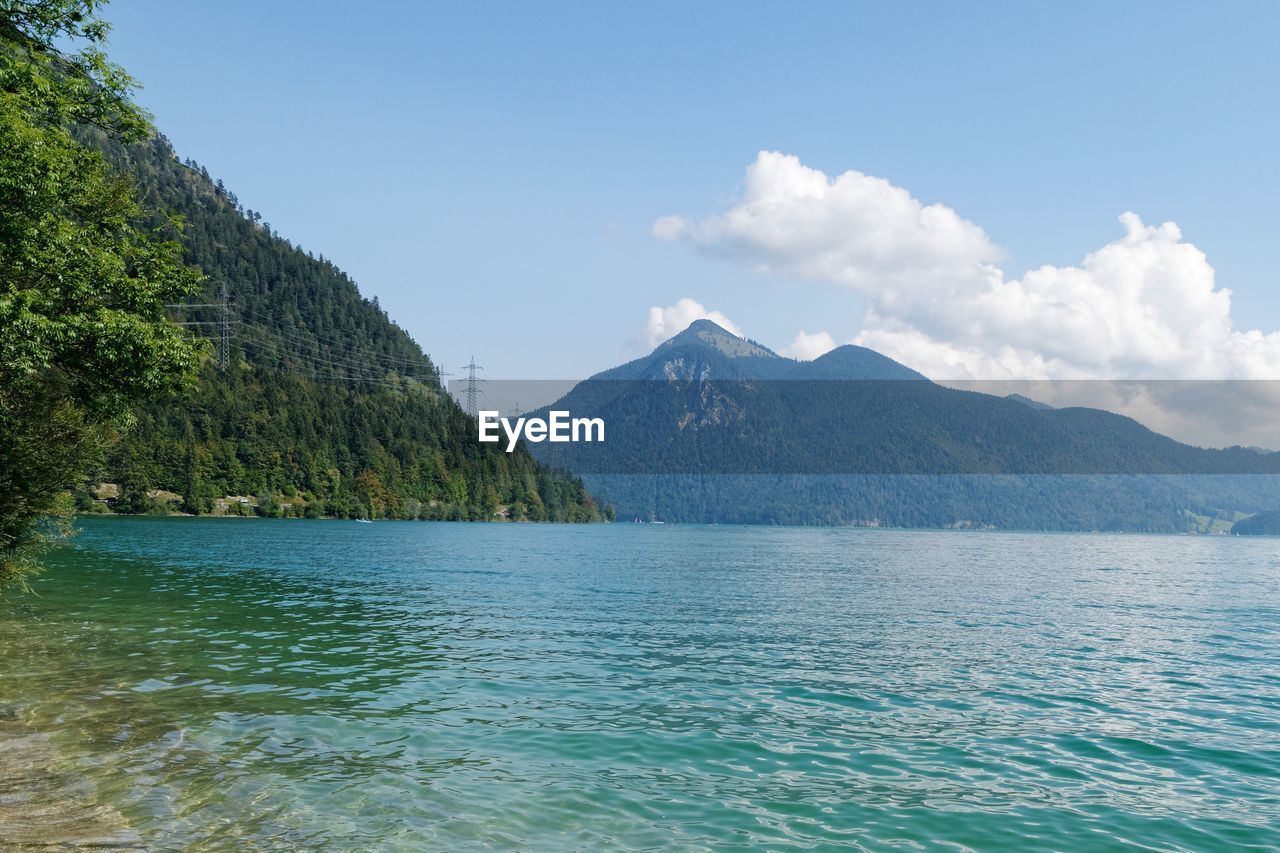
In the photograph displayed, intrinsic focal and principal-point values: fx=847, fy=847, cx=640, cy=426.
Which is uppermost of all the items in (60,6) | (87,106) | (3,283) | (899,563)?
(60,6)

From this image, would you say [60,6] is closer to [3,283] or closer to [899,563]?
[3,283]

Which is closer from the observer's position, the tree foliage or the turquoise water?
the turquoise water

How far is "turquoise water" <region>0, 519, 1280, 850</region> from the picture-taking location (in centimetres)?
1597

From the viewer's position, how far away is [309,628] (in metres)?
40.7

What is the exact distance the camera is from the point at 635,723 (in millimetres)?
23562

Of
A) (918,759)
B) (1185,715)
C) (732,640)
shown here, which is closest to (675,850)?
(918,759)

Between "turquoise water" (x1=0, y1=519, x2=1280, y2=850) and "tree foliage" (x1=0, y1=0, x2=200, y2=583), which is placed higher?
"tree foliage" (x1=0, y1=0, x2=200, y2=583)

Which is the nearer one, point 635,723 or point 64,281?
point 635,723

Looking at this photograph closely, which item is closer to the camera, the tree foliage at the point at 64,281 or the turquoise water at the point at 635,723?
the turquoise water at the point at 635,723

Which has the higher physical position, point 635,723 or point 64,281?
point 64,281

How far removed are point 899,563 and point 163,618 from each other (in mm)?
96117

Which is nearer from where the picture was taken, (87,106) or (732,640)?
(87,106)

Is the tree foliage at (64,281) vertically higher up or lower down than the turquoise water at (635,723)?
higher up

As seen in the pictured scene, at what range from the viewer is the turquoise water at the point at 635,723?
52.4 ft
